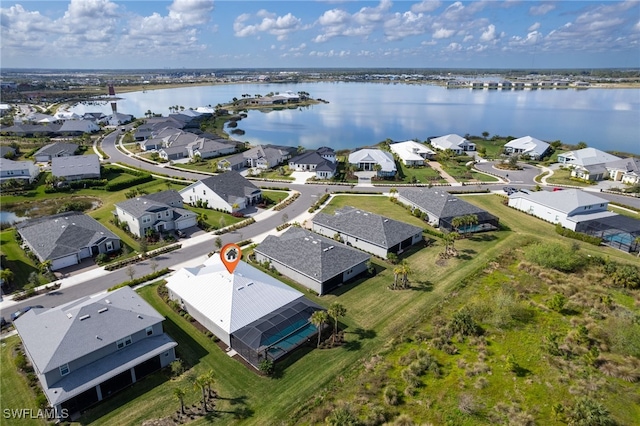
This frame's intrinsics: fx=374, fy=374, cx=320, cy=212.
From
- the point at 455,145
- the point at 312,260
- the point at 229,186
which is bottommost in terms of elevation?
the point at 312,260

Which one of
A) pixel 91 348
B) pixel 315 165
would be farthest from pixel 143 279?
pixel 315 165

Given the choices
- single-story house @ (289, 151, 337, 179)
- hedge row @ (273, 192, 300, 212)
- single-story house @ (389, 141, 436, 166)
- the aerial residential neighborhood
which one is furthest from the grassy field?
single-story house @ (389, 141, 436, 166)

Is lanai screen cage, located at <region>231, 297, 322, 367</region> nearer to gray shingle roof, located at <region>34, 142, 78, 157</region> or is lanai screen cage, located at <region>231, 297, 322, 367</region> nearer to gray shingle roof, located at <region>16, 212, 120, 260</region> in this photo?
gray shingle roof, located at <region>16, 212, 120, 260</region>

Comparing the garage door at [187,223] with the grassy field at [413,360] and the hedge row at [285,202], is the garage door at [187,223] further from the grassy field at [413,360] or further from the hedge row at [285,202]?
the grassy field at [413,360]

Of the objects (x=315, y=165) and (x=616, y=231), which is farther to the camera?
(x=315, y=165)

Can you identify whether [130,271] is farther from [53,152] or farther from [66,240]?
[53,152]

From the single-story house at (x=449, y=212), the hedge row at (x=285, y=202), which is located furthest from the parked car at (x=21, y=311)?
the single-story house at (x=449, y=212)

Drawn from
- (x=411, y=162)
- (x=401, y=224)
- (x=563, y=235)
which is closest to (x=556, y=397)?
(x=401, y=224)
